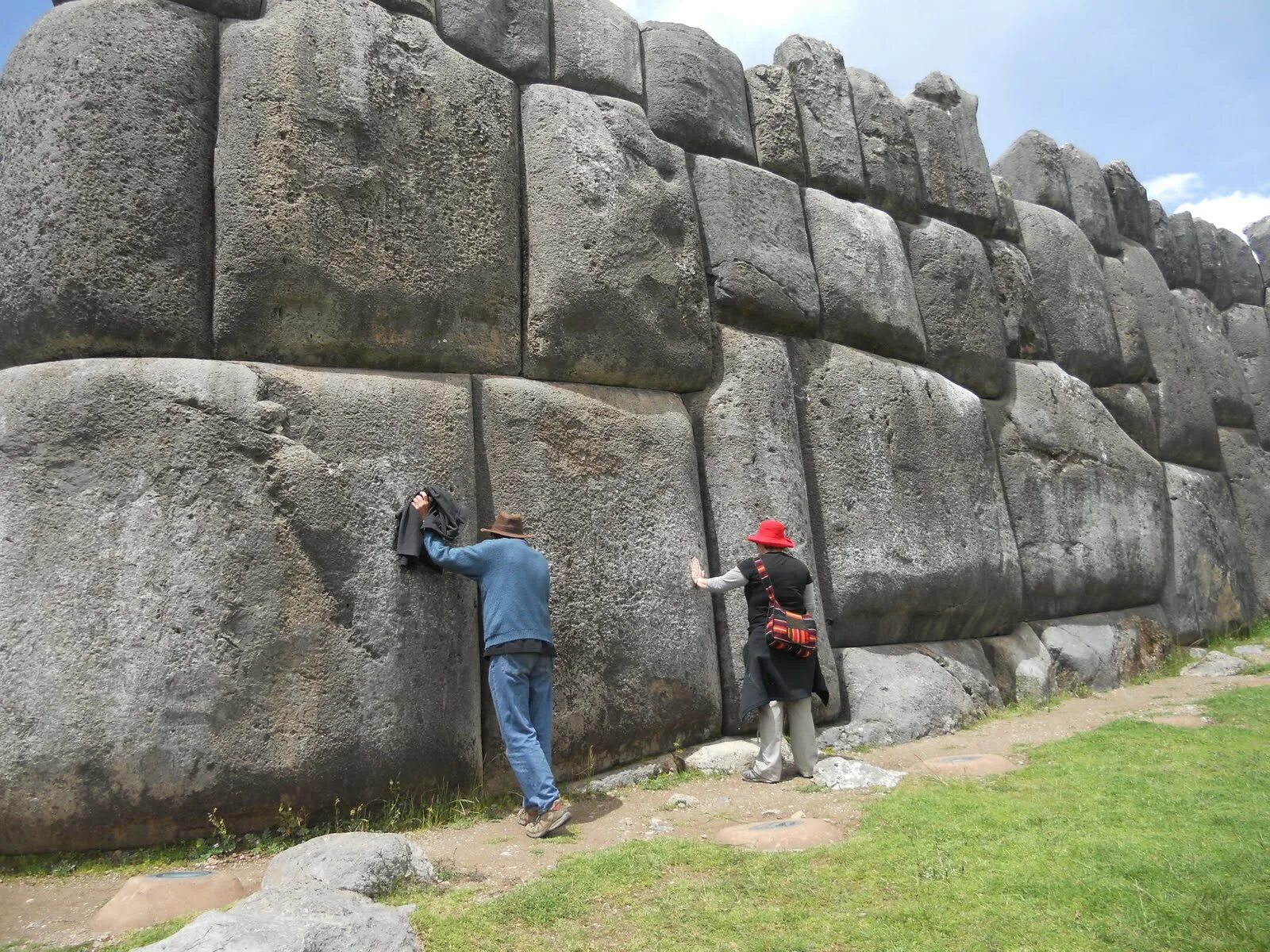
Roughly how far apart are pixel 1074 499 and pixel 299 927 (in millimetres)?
7503

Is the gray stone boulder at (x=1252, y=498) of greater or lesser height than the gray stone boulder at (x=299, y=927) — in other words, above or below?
above

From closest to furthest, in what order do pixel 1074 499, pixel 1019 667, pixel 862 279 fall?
pixel 862 279 < pixel 1019 667 < pixel 1074 499

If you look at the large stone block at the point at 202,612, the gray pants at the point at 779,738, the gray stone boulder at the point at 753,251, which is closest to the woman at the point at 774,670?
the gray pants at the point at 779,738

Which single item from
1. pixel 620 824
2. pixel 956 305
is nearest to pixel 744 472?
pixel 620 824

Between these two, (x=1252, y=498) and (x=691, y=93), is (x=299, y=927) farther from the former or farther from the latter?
(x=1252, y=498)

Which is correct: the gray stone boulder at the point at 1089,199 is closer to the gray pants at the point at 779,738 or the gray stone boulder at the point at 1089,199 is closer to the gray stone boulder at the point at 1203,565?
the gray stone boulder at the point at 1203,565

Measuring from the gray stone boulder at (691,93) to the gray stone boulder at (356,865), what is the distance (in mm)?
4807

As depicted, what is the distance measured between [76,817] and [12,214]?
276 centimetres

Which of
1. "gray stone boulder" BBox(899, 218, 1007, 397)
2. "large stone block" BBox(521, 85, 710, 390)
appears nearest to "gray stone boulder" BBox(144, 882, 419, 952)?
"large stone block" BBox(521, 85, 710, 390)

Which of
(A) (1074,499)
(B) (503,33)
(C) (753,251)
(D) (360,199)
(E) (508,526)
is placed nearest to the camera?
(E) (508,526)

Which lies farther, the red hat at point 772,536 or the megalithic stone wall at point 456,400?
the red hat at point 772,536

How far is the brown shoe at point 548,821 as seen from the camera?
4.35 metres

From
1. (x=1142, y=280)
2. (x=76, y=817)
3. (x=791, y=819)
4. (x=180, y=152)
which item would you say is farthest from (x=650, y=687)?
(x=1142, y=280)

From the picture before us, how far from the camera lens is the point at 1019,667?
24.7ft
